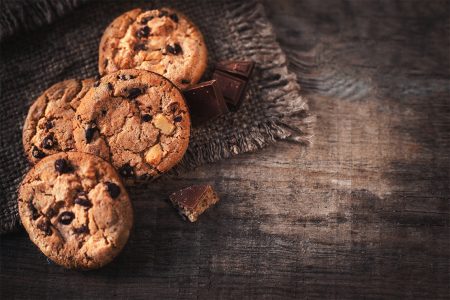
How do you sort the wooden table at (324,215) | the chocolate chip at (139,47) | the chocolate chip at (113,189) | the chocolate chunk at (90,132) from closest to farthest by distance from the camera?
the chocolate chip at (113,189)
the chocolate chunk at (90,132)
the wooden table at (324,215)
the chocolate chip at (139,47)

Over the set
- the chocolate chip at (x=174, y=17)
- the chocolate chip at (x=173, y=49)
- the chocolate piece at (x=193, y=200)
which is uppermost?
the chocolate chip at (x=174, y=17)

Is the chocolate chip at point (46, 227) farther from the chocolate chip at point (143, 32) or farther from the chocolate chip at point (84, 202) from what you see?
the chocolate chip at point (143, 32)

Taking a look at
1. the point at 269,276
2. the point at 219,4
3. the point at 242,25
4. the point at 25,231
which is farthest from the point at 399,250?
the point at 25,231

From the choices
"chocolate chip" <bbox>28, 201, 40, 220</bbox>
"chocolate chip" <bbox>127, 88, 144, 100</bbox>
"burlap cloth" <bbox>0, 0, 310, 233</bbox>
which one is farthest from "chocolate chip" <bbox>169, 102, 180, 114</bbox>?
"chocolate chip" <bbox>28, 201, 40, 220</bbox>

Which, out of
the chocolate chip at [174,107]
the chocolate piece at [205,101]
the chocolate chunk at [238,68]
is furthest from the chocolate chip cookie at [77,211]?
the chocolate chunk at [238,68]

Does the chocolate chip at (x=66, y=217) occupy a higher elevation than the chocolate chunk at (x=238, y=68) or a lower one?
lower

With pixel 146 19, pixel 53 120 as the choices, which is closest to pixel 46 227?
pixel 53 120

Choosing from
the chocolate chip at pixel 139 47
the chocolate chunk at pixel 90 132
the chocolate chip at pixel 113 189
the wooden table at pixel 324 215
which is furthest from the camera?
the chocolate chip at pixel 139 47
